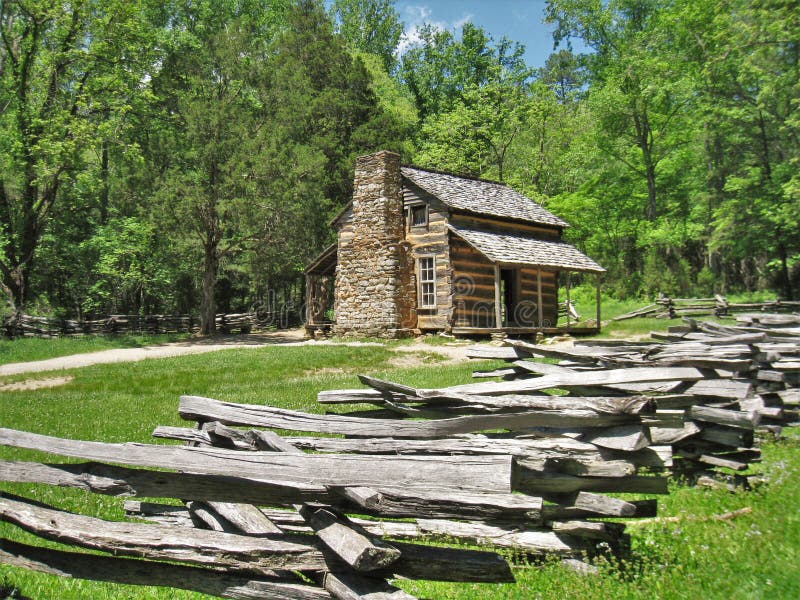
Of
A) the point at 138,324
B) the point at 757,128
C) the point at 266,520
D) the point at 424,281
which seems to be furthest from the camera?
the point at 138,324

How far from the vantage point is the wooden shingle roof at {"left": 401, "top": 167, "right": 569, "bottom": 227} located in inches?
942

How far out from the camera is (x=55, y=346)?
76.8ft

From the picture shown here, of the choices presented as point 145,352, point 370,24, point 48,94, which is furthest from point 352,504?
point 370,24

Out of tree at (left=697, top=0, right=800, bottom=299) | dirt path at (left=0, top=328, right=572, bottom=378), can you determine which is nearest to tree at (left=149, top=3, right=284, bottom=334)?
dirt path at (left=0, top=328, right=572, bottom=378)

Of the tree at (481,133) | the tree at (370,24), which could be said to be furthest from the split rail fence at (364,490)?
the tree at (370,24)

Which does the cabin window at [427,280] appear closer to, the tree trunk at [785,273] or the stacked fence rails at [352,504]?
the tree trunk at [785,273]

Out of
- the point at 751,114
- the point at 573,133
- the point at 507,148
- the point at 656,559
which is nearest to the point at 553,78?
the point at 573,133

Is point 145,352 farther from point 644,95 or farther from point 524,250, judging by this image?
point 644,95

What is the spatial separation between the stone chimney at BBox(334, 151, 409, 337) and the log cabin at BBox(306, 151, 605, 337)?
41mm

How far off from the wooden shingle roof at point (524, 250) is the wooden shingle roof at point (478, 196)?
3.13 feet

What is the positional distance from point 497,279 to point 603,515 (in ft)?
60.3

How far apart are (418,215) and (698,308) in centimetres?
1504

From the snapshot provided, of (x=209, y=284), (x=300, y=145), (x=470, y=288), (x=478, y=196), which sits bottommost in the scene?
(x=470, y=288)

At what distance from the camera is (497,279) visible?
22.0 meters
